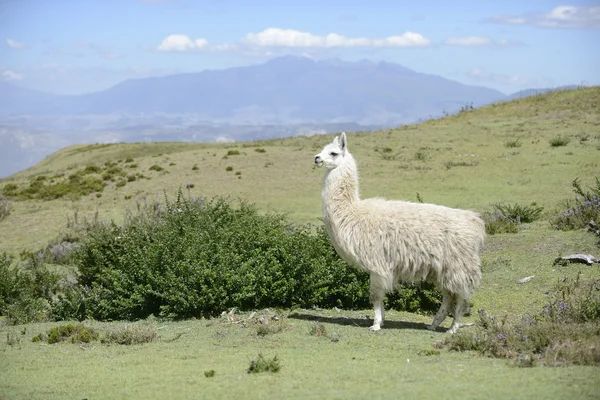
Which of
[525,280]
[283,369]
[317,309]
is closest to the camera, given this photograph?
[283,369]

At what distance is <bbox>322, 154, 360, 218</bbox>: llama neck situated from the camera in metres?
11.0

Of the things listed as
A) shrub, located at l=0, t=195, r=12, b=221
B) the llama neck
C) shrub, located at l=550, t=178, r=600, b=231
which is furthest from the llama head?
shrub, located at l=0, t=195, r=12, b=221

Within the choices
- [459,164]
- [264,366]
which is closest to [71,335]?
[264,366]

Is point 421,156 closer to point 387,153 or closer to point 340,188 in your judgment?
point 387,153

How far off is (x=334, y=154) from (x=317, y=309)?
3020mm

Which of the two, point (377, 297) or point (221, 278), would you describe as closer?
point (377, 297)

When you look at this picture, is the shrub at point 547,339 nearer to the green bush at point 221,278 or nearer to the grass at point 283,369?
the grass at point 283,369

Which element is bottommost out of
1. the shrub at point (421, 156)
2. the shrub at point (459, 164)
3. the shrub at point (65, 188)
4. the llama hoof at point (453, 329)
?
the llama hoof at point (453, 329)

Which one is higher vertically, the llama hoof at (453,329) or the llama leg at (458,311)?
the llama leg at (458,311)

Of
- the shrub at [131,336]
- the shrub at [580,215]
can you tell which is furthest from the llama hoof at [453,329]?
the shrub at [580,215]

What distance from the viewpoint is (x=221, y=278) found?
12.0m

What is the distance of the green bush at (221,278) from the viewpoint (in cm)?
1201

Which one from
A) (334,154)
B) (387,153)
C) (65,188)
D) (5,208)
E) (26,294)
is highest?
(334,154)

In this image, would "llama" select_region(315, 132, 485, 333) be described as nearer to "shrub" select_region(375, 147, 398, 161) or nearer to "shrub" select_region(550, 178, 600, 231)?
"shrub" select_region(550, 178, 600, 231)
